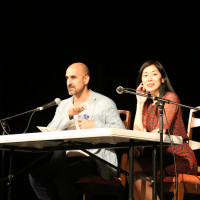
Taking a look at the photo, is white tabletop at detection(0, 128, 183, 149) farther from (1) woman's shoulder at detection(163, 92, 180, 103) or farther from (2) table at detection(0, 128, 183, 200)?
(1) woman's shoulder at detection(163, 92, 180, 103)

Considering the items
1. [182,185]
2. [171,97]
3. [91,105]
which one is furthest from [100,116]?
[182,185]

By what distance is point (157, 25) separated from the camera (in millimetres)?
3766

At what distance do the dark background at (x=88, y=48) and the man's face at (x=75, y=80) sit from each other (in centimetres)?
102

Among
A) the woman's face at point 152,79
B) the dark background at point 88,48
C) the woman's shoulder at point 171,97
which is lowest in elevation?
the woman's shoulder at point 171,97

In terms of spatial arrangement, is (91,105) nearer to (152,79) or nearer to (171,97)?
(152,79)


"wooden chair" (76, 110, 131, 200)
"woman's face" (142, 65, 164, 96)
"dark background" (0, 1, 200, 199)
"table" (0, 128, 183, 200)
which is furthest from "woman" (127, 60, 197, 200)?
"dark background" (0, 1, 200, 199)

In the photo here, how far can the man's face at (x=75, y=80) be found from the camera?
2891mm

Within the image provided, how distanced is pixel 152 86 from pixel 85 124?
661 mm

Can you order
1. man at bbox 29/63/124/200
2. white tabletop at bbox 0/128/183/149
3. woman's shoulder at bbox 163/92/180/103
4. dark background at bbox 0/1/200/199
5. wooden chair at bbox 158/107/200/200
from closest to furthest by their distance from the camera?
white tabletop at bbox 0/128/183/149 < wooden chair at bbox 158/107/200/200 < man at bbox 29/63/124/200 < woman's shoulder at bbox 163/92/180/103 < dark background at bbox 0/1/200/199

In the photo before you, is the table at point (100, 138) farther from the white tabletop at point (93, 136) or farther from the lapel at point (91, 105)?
the lapel at point (91, 105)

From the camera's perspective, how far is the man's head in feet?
9.50

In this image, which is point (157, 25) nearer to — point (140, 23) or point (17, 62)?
point (140, 23)

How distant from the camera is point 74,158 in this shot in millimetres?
2486

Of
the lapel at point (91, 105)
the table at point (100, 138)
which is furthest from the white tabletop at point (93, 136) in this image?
the lapel at point (91, 105)
